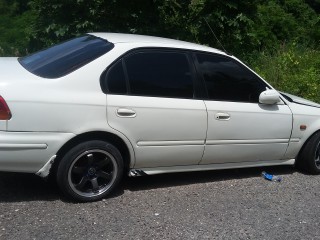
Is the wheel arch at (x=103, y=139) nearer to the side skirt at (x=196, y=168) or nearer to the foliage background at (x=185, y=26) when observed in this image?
the side skirt at (x=196, y=168)

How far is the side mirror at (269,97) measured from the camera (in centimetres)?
548

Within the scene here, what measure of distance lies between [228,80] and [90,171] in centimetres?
183

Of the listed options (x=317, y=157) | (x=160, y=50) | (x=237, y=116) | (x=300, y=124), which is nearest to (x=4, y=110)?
(x=160, y=50)

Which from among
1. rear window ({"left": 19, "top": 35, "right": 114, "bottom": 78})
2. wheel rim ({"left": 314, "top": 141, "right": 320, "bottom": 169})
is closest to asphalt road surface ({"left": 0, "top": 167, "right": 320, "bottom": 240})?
wheel rim ({"left": 314, "top": 141, "right": 320, "bottom": 169})

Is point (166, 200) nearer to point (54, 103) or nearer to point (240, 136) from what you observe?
point (240, 136)

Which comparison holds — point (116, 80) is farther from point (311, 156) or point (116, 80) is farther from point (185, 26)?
point (185, 26)

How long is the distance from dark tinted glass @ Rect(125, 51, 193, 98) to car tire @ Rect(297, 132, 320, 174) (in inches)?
71.9

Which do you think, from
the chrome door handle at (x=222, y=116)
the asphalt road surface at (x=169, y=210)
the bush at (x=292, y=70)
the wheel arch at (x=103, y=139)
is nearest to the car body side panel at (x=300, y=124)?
the asphalt road surface at (x=169, y=210)

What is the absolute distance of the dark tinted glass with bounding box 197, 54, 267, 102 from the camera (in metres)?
5.27

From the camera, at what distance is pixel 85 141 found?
4543 millimetres

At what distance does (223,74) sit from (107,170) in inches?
65.6

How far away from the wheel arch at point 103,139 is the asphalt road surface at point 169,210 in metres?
0.37

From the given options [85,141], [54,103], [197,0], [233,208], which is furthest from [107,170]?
[197,0]

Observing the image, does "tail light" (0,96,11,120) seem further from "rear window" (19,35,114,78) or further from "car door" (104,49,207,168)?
"car door" (104,49,207,168)
